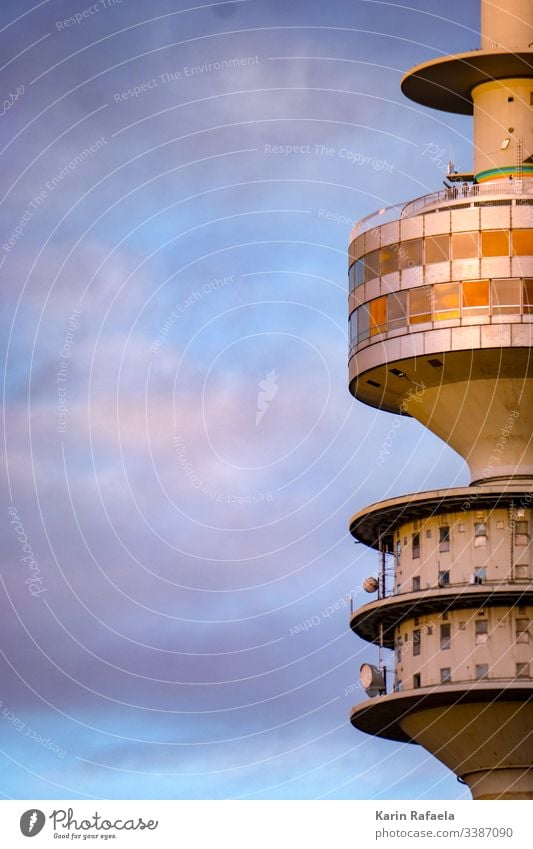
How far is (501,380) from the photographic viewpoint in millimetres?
119938

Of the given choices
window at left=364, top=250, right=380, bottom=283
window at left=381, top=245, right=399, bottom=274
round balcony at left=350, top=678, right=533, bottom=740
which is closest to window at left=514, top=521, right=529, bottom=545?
round balcony at left=350, top=678, right=533, bottom=740

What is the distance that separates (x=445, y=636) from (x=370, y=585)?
5.08m

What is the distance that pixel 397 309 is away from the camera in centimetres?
12288

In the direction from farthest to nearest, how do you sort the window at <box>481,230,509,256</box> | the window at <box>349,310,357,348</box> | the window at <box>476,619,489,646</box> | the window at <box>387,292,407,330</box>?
the window at <box>349,310,357,348</box>
the window at <box>387,292,407,330</box>
the window at <box>481,230,509,256</box>
the window at <box>476,619,489,646</box>

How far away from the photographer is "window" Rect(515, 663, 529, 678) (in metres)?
118

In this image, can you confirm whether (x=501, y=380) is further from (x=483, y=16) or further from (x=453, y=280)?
(x=483, y=16)

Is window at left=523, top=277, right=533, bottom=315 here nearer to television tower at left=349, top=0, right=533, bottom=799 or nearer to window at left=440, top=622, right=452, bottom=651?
television tower at left=349, top=0, right=533, bottom=799

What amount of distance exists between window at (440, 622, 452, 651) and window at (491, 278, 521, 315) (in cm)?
1506

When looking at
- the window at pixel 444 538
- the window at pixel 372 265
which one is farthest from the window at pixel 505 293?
the window at pixel 444 538

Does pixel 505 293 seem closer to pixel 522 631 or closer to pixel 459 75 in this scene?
pixel 459 75

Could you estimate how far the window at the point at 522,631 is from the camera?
119m

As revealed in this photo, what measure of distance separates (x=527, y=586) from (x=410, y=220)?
18.6 metres
